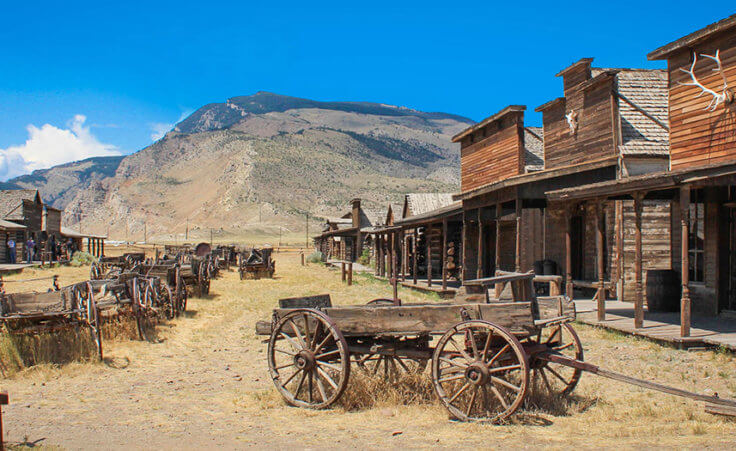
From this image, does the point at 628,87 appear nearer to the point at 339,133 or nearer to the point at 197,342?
the point at 197,342

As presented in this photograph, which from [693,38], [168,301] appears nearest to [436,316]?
[693,38]

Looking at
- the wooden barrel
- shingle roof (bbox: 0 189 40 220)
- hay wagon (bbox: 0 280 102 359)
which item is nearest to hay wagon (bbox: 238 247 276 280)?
hay wagon (bbox: 0 280 102 359)

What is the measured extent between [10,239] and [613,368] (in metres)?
35.9

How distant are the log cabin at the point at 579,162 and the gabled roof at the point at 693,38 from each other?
7.11ft

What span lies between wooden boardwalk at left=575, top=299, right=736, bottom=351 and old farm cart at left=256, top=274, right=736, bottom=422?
118 inches

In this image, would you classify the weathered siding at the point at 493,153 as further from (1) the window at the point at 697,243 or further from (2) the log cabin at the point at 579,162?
(1) the window at the point at 697,243

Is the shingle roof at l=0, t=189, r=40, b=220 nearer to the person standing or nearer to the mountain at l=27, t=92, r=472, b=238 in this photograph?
the person standing

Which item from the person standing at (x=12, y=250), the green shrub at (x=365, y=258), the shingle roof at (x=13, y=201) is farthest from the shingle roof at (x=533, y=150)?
the shingle roof at (x=13, y=201)

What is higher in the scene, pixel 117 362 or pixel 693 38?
pixel 693 38

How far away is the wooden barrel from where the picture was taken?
1142 centimetres

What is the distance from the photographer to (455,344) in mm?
5539

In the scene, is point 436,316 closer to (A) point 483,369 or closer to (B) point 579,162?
(A) point 483,369

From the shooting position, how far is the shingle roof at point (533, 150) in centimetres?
1725

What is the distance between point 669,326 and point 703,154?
126 inches
